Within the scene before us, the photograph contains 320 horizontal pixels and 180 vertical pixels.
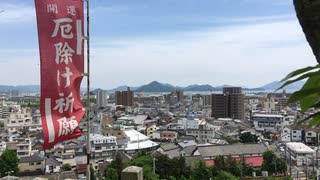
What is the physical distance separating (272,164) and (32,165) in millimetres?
13459

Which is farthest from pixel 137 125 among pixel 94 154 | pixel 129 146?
pixel 94 154

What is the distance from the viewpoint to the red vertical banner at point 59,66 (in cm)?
281

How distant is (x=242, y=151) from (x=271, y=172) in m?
5.42

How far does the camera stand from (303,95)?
0.57 m

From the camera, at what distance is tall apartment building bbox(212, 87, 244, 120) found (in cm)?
5151

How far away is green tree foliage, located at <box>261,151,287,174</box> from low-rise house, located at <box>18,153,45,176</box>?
41.3ft

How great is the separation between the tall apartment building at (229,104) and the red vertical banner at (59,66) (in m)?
48.6

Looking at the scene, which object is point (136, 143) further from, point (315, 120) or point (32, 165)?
point (315, 120)

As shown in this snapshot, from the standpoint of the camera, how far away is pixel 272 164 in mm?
20219

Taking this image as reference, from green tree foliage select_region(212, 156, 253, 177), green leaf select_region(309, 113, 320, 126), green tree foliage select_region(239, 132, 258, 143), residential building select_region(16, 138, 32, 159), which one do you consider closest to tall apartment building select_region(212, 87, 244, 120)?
green tree foliage select_region(239, 132, 258, 143)

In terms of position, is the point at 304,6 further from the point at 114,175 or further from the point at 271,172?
the point at 271,172

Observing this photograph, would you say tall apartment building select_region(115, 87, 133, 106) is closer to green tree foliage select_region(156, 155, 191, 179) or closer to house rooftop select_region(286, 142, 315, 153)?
house rooftop select_region(286, 142, 315, 153)

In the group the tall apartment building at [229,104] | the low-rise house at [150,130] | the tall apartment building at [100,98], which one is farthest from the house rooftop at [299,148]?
the tall apartment building at [100,98]

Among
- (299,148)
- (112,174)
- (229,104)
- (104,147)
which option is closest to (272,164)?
(299,148)
